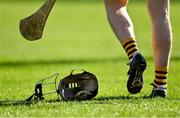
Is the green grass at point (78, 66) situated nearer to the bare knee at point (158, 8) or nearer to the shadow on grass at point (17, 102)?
the shadow on grass at point (17, 102)

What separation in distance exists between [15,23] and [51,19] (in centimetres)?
402

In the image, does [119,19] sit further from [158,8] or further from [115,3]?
[158,8]

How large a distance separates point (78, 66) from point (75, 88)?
16.6 ft

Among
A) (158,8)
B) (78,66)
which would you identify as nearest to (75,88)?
(158,8)

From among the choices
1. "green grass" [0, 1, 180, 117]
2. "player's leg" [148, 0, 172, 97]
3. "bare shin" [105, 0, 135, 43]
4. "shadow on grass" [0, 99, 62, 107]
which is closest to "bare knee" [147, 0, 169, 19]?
"player's leg" [148, 0, 172, 97]

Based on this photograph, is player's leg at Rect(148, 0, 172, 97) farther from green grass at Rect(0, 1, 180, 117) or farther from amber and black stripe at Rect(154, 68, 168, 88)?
green grass at Rect(0, 1, 180, 117)

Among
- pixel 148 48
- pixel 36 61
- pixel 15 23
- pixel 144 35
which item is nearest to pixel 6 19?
pixel 15 23

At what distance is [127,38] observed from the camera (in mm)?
7371

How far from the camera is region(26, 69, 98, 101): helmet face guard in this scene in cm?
713

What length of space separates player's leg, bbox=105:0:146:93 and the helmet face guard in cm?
36

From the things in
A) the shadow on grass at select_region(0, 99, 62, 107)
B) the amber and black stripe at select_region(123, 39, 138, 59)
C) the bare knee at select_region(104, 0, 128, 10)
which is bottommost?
the shadow on grass at select_region(0, 99, 62, 107)

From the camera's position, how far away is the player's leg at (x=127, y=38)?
715 cm

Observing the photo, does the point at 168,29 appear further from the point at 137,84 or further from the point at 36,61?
the point at 36,61

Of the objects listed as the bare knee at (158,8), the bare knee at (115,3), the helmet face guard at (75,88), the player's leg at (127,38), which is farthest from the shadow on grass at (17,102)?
the bare knee at (158,8)
